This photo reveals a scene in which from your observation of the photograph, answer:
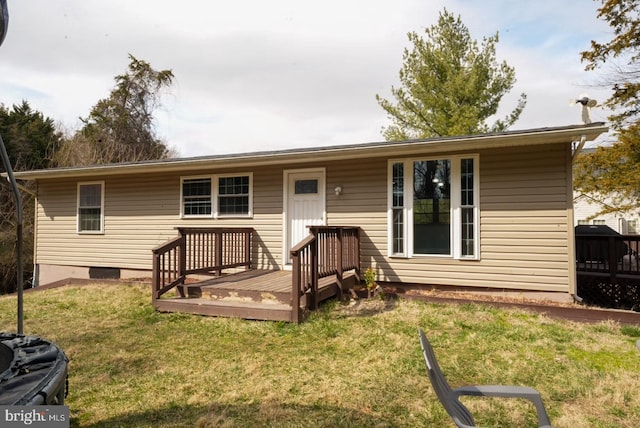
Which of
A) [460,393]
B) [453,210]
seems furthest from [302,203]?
[460,393]

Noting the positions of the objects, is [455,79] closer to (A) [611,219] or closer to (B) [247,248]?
(A) [611,219]

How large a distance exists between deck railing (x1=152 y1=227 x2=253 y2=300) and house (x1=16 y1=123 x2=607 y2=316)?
30cm

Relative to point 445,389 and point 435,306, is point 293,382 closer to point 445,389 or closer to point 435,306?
point 445,389

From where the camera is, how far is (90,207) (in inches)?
377

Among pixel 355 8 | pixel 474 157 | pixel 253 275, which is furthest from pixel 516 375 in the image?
pixel 355 8

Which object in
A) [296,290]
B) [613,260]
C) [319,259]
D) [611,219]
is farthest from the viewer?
[611,219]

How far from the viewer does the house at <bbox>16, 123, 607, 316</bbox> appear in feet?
19.3

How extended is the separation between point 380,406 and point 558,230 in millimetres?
4385

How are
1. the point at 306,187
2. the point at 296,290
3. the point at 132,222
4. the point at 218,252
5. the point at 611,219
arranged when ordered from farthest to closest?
the point at 611,219 → the point at 132,222 → the point at 306,187 → the point at 218,252 → the point at 296,290

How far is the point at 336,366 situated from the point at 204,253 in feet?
13.3

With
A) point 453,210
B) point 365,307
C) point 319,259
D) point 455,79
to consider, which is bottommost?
point 365,307

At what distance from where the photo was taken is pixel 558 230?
19.2 feet

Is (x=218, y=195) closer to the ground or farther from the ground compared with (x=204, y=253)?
farther from the ground

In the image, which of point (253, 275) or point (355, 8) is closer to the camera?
point (253, 275)
